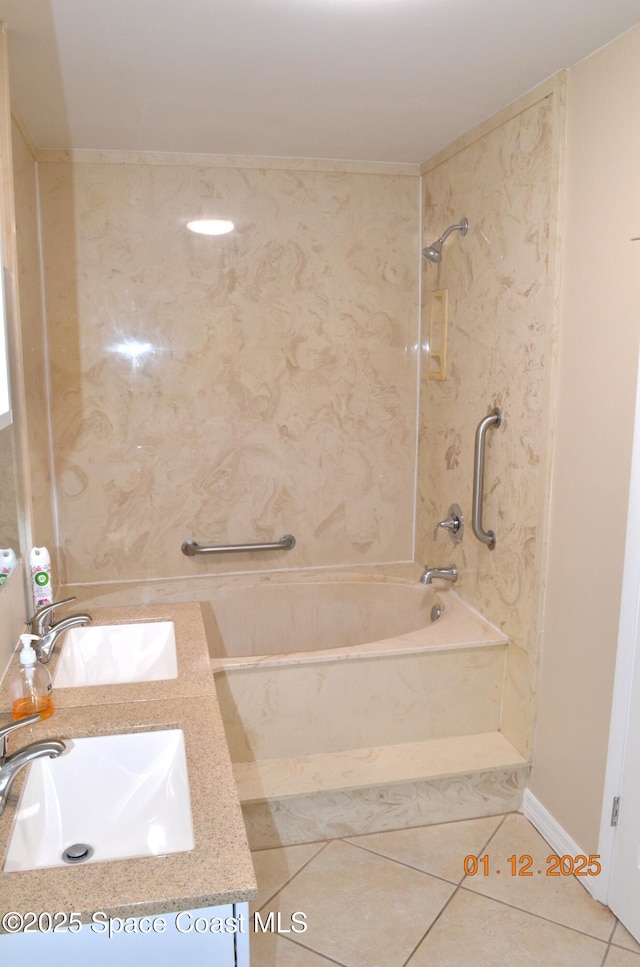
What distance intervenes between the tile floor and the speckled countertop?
0.80 m

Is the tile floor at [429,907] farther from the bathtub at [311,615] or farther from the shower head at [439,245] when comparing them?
the shower head at [439,245]

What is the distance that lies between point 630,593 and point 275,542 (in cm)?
168

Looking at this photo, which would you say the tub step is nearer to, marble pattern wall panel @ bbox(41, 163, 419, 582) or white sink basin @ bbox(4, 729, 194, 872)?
white sink basin @ bbox(4, 729, 194, 872)

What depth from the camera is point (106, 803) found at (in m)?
1.38

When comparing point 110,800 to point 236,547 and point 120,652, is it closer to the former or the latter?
point 120,652

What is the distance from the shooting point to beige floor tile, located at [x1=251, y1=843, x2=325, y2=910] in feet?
6.87

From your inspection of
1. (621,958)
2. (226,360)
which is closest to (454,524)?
(226,360)

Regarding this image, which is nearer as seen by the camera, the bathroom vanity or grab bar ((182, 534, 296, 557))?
the bathroom vanity

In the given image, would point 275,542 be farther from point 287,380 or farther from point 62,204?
point 62,204

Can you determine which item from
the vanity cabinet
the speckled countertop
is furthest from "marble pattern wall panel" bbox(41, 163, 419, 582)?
the vanity cabinet

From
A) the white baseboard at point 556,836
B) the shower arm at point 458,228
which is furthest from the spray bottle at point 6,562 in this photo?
the shower arm at point 458,228

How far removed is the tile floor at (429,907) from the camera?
1.86 meters

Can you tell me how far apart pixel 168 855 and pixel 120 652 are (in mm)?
982

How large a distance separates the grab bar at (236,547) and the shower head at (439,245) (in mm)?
1277
